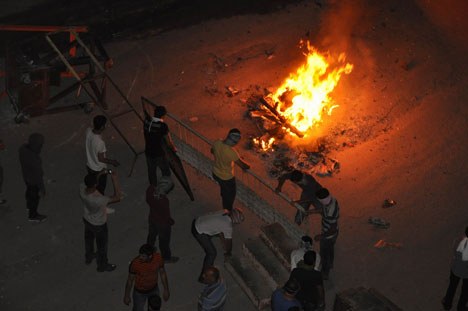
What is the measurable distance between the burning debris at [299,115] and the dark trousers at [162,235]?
13.2ft

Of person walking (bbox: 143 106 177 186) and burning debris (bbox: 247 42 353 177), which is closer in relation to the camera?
person walking (bbox: 143 106 177 186)

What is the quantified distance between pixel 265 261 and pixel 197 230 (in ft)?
5.26

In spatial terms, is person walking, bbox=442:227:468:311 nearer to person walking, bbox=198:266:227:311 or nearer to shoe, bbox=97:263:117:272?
person walking, bbox=198:266:227:311

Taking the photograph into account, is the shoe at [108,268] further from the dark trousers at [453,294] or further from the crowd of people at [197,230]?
the dark trousers at [453,294]

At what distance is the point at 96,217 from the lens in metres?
10.3

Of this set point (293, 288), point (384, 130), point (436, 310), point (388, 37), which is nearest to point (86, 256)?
point (293, 288)

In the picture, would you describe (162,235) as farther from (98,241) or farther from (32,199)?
(32,199)

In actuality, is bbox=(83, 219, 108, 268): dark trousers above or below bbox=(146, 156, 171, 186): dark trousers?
below

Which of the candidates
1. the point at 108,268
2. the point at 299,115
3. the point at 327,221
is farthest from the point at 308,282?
the point at 299,115

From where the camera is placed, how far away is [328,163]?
47.5ft

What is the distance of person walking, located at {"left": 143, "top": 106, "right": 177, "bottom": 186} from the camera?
11.7 m

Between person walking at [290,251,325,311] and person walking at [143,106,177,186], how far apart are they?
14.2 ft

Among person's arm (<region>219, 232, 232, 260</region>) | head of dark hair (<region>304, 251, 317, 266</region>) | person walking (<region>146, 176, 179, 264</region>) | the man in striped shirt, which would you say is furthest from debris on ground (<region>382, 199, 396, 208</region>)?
person walking (<region>146, 176, 179, 264</region>)

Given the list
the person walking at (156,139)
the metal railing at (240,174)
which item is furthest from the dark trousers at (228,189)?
the person walking at (156,139)
